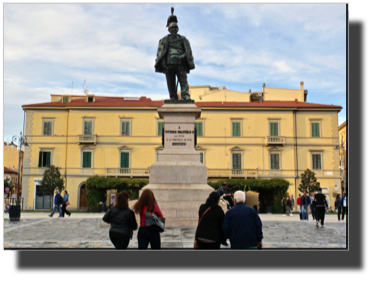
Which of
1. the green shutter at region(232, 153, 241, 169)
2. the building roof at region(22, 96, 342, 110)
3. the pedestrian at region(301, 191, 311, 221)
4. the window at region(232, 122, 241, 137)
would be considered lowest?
the pedestrian at region(301, 191, 311, 221)

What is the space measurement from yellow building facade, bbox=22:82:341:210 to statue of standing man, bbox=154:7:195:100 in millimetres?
27348

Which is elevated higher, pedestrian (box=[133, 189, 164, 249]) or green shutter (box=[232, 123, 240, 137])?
green shutter (box=[232, 123, 240, 137])

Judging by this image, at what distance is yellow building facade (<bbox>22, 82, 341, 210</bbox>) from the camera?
39438 mm

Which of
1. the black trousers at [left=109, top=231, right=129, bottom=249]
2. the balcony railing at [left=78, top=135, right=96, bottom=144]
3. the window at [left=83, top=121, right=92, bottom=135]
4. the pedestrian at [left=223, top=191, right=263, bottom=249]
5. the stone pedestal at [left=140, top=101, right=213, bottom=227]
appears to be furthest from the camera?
the window at [left=83, top=121, right=92, bottom=135]

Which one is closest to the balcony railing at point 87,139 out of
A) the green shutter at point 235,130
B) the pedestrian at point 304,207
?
the green shutter at point 235,130

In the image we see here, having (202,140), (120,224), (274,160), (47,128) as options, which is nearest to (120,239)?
(120,224)

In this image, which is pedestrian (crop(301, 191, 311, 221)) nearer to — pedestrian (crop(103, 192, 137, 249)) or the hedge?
pedestrian (crop(103, 192, 137, 249))

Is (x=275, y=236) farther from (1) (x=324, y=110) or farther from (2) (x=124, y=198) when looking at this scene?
(1) (x=324, y=110)

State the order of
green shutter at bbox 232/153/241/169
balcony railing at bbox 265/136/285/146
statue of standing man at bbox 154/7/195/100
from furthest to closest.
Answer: green shutter at bbox 232/153/241/169 → balcony railing at bbox 265/136/285/146 → statue of standing man at bbox 154/7/195/100

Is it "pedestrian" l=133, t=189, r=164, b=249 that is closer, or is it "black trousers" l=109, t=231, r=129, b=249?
"black trousers" l=109, t=231, r=129, b=249

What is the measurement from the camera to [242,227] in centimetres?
461

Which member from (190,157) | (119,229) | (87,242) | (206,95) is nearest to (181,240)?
(87,242)

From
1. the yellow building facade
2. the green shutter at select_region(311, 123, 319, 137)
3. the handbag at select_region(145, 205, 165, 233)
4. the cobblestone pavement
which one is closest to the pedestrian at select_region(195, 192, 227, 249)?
the handbag at select_region(145, 205, 165, 233)

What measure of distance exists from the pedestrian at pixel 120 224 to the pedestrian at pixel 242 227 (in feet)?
4.69
